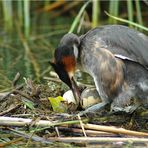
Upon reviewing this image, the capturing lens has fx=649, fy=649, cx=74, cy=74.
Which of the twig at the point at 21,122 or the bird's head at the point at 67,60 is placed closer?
the twig at the point at 21,122

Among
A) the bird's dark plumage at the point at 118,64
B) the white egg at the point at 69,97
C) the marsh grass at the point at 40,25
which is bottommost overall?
the marsh grass at the point at 40,25

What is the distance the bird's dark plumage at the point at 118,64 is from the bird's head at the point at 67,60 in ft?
0.04

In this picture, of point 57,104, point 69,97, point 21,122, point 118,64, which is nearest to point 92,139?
point 21,122

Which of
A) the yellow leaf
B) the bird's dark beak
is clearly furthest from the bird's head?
the yellow leaf

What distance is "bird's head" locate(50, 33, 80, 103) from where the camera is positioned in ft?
21.3

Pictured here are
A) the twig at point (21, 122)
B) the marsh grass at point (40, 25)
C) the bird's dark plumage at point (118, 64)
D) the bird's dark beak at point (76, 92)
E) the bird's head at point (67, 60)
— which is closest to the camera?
the twig at point (21, 122)

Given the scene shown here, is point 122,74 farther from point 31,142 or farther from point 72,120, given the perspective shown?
point 31,142

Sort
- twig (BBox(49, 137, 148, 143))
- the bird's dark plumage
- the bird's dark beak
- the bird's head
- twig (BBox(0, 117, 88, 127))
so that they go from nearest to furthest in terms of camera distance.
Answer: twig (BBox(49, 137, 148, 143)) → twig (BBox(0, 117, 88, 127)) → the bird's dark plumage → the bird's head → the bird's dark beak

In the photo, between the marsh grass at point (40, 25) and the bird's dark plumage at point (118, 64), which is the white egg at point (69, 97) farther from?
the marsh grass at point (40, 25)

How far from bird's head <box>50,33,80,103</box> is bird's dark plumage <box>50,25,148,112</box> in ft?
0.04

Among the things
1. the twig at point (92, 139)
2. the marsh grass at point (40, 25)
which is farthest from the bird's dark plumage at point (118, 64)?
the marsh grass at point (40, 25)

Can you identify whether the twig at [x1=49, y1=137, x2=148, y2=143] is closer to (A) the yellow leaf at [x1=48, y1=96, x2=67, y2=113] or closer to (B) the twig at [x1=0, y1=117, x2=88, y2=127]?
(B) the twig at [x1=0, y1=117, x2=88, y2=127]

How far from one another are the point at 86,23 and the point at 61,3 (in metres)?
1.37

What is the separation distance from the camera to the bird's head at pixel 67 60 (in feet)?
21.3
